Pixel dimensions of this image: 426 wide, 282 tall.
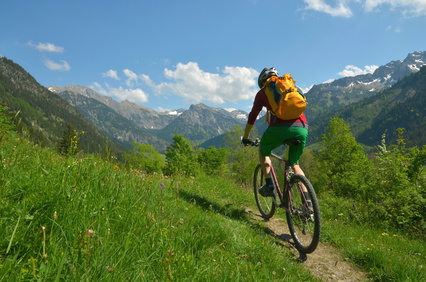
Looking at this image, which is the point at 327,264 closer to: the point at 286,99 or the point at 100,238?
the point at 286,99

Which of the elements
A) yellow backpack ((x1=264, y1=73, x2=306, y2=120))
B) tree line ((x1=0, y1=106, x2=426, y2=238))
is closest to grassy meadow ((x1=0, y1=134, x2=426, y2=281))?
tree line ((x1=0, y1=106, x2=426, y2=238))

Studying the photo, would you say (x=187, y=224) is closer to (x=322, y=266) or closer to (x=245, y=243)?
(x=245, y=243)

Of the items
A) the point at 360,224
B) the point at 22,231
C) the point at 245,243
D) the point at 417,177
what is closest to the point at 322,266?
the point at 245,243

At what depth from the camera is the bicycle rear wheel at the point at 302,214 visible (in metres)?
4.05

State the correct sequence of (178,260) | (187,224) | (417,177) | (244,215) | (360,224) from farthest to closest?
(417,177)
(360,224)
(244,215)
(187,224)
(178,260)

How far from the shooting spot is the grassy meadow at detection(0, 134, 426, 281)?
152 centimetres

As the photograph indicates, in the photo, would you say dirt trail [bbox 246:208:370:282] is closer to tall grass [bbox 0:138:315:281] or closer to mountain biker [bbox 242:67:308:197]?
tall grass [bbox 0:138:315:281]

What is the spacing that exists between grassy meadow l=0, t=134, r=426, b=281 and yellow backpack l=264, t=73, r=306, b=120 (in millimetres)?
2288

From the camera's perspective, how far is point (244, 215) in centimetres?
600

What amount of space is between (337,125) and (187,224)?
29204 millimetres

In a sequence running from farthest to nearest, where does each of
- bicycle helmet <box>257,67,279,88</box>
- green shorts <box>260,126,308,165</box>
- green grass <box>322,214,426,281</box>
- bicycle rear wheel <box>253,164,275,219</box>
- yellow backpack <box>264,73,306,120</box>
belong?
bicycle rear wheel <box>253,164,275,219</box> → bicycle helmet <box>257,67,279,88</box> → green shorts <box>260,126,308,165</box> → yellow backpack <box>264,73,306,120</box> → green grass <box>322,214,426,281</box>

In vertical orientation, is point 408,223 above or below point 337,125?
below

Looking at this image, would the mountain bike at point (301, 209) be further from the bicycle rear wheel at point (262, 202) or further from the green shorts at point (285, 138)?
the bicycle rear wheel at point (262, 202)

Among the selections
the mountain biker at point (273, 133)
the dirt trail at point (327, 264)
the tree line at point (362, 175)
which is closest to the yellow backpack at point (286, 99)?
the mountain biker at point (273, 133)
